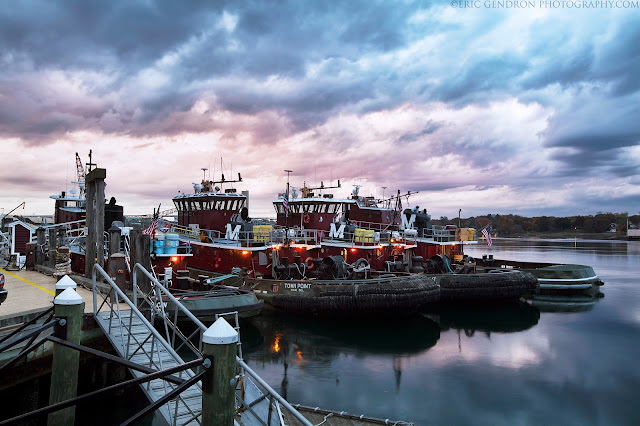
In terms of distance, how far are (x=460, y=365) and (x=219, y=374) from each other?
43.7 feet

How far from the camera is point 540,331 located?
68.6 ft

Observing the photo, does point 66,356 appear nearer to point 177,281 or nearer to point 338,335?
point 177,281

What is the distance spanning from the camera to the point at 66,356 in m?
6.76

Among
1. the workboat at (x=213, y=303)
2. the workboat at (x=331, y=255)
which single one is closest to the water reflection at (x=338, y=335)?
the workboat at (x=331, y=255)

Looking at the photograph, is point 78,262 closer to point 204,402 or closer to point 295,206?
point 295,206

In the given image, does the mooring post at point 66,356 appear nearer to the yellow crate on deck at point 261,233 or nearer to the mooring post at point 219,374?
the mooring post at point 219,374

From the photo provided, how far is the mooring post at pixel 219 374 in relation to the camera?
4.43m

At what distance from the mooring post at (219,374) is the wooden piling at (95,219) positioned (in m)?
9.33

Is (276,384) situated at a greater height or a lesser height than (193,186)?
lesser

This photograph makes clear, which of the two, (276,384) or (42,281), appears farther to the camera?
(42,281)

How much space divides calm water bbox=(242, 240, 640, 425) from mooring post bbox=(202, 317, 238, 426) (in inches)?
294

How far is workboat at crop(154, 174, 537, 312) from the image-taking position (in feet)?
64.3

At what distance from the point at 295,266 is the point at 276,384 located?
982cm

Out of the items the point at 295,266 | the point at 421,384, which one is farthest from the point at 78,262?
the point at 421,384
